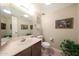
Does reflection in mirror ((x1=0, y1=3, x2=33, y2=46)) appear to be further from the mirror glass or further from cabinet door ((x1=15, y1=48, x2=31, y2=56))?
cabinet door ((x1=15, y1=48, x2=31, y2=56))

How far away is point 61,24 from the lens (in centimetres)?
157

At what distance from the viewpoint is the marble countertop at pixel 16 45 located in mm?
1418

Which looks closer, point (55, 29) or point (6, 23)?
point (6, 23)

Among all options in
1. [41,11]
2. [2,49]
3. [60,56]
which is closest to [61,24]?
[41,11]

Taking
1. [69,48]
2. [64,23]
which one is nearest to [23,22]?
[64,23]

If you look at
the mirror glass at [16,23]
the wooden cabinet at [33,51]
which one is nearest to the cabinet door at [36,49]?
the wooden cabinet at [33,51]

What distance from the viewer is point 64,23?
1.55 metres

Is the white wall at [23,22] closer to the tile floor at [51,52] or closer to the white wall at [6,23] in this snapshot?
the white wall at [6,23]

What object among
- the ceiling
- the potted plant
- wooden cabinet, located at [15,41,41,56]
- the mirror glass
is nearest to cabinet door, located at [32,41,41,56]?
wooden cabinet, located at [15,41,41,56]

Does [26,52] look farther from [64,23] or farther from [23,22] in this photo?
[64,23]

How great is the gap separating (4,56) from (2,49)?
11 cm

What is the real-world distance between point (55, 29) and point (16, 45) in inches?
25.0

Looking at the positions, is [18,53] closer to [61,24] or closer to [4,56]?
[4,56]

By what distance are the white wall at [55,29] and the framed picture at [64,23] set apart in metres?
0.05
